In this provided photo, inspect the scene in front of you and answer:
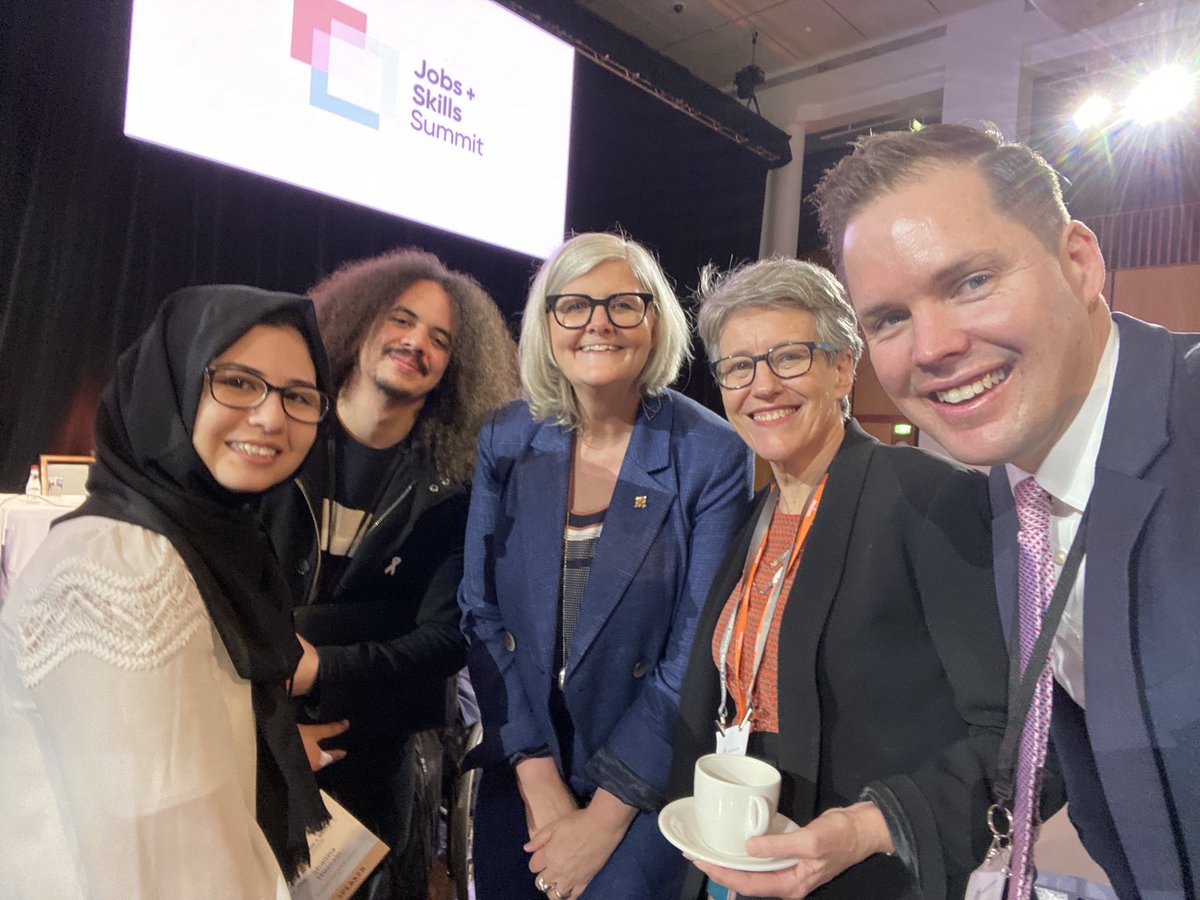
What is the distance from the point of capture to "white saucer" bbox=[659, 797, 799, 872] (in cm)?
99

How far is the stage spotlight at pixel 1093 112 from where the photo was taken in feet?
16.8

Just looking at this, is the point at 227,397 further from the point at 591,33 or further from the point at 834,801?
the point at 591,33

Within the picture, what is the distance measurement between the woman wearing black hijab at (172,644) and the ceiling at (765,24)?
539 centimetres

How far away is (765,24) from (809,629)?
619cm

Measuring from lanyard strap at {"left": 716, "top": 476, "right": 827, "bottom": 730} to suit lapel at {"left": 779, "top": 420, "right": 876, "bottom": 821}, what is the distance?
0.05 meters

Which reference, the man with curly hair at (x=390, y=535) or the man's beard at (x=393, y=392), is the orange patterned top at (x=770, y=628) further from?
the man's beard at (x=393, y=392)

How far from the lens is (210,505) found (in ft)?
3.77

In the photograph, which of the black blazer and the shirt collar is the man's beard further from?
the shirt collar

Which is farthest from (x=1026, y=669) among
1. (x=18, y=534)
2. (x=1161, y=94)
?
(x=1161, y=94)

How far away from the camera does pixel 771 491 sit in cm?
153

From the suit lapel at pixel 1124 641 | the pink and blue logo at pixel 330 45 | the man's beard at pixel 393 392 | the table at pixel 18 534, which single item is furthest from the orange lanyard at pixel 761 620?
the pink and blue logo at pixel 330 45

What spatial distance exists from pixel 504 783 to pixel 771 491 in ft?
3.14

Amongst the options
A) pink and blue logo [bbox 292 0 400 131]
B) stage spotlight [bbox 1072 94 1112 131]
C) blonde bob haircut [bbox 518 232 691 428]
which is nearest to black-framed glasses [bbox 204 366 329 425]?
blonde bob haircut [bbox 518 232 691 428]

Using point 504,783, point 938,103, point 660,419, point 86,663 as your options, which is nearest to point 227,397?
point 86,663
